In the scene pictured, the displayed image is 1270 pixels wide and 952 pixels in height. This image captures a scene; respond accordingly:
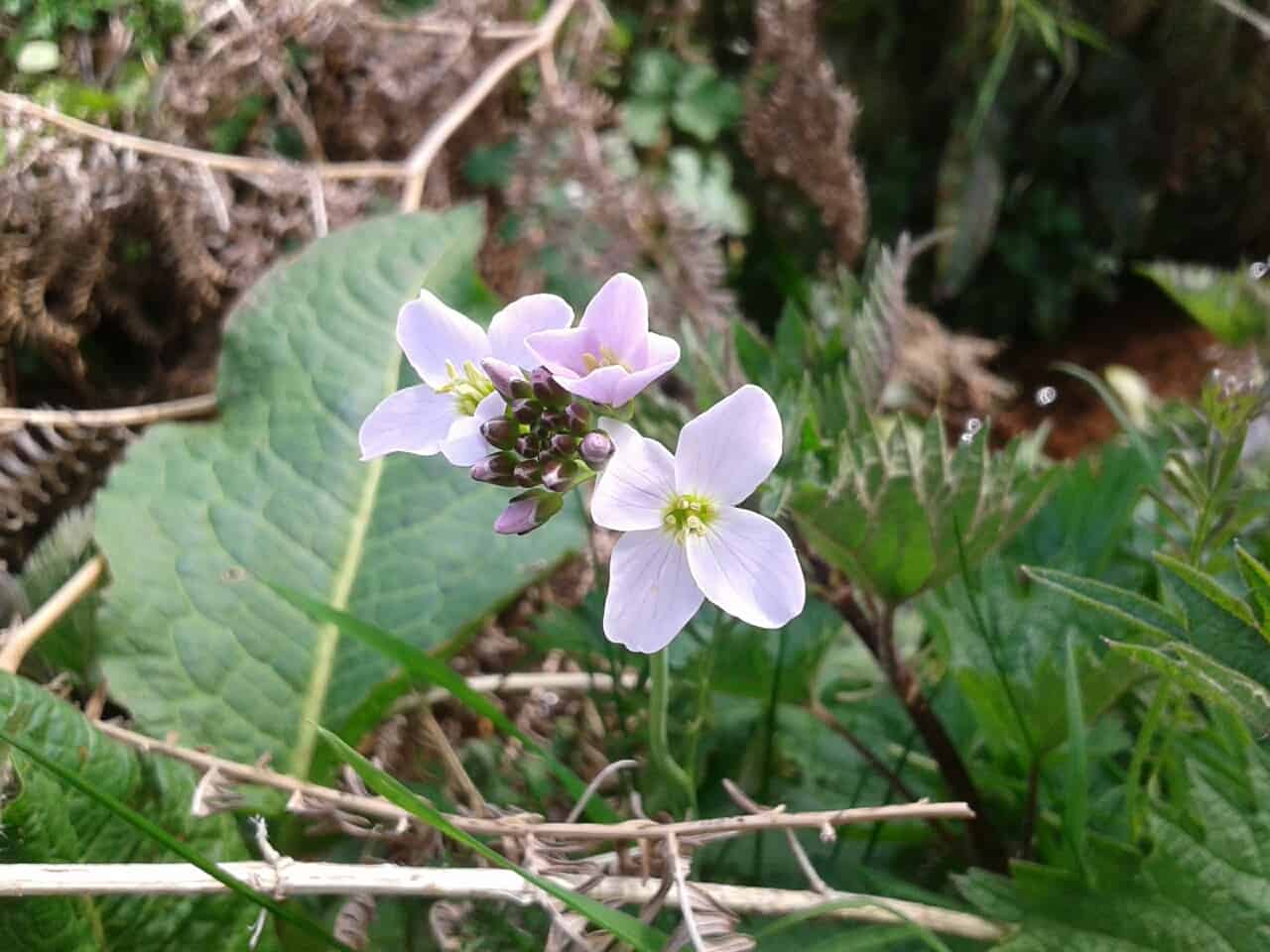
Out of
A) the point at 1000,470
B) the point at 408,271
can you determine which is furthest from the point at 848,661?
the point at 408,271

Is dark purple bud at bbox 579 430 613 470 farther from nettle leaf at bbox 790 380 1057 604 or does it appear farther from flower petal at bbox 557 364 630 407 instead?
nettle leaf at bbox 790 380 1057 604

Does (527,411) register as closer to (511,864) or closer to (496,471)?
(496,471)

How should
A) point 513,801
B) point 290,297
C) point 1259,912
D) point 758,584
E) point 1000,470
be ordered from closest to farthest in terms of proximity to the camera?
1. point 758,584
2. point 1259,912
3. point 1000,470
4. point 513,801
5. point 290,297

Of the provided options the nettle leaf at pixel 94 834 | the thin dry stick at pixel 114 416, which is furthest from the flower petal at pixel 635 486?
the thin dry stick at pixel 114 416

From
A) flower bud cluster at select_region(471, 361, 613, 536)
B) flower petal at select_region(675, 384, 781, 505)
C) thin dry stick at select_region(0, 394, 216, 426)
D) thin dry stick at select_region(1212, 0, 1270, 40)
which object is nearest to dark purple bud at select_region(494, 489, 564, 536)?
flower bud cluster at select_region(471, 361, 613, 536)

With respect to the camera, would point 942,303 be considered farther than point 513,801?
Yes

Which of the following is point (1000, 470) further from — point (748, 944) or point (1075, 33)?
point (1075, 33)

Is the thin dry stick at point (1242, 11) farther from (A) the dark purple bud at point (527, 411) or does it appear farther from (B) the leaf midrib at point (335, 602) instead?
(A) the dark purple bud at point (527, 411)
